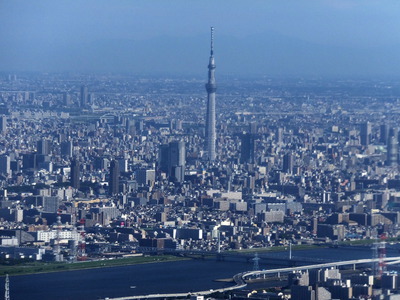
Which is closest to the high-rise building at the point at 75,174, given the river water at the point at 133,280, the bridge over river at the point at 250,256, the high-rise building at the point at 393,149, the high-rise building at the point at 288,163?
the high-rise building at the point at 288,163

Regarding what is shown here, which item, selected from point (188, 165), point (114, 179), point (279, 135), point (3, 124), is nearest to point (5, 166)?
point (114, 179)

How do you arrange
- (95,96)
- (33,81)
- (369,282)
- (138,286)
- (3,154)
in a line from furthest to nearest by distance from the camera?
(95,96) < (33,81) < (3,154) < (138,286) < (369,282)

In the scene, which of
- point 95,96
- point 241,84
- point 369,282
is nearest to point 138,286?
point 369,282

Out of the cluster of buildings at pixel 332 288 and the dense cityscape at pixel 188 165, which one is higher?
the cluster of buildings at pixel 332 288

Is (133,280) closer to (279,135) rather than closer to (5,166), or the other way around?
(5,166)

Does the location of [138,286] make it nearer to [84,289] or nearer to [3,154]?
[84,289]

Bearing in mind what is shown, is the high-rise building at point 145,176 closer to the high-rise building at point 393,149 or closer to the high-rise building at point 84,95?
the high-rise building at point 393,149
